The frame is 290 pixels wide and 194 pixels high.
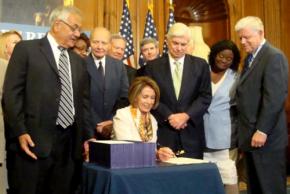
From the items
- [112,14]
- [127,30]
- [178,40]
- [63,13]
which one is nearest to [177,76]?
[178,40]

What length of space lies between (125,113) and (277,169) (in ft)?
3.90

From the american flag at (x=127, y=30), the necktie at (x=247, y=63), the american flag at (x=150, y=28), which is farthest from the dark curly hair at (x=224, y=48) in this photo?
the american flag at (x=150, y=28)

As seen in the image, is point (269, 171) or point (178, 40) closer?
point (269, 171)

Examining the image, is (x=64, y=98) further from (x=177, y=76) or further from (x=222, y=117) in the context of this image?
(x=222, y=117)

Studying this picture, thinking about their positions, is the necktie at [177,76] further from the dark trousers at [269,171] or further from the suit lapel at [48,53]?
the suit lapel at [48,53]

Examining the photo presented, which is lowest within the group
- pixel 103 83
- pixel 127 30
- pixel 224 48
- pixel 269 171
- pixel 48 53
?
pixel 269 171

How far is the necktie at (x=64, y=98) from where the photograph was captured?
273 cm

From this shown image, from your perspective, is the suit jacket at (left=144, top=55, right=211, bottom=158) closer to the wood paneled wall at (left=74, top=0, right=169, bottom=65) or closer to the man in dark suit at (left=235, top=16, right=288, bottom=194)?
the man in dark suit at (left=235, top=16, right=288, bottom=194)

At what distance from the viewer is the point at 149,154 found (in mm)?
2332

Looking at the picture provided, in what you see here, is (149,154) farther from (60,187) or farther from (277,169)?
(277,169)

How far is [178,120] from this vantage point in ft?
10.7

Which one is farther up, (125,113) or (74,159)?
(125,113)

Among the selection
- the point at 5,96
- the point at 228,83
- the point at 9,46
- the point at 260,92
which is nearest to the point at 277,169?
the point at 260,92

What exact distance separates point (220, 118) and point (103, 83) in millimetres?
1011
